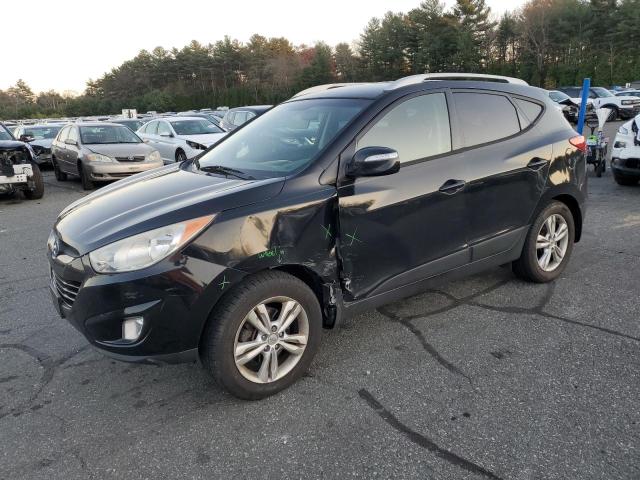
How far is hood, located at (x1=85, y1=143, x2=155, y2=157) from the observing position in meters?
11.2

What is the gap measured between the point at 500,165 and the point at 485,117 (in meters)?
0.39

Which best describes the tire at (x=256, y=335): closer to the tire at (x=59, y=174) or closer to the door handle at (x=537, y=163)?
the door handle at (x=537, y=163)

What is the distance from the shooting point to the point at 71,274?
2.81 metres

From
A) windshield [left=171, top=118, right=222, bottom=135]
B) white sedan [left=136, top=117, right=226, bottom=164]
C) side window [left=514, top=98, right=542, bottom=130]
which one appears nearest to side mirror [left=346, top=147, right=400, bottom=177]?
side window [left=514, top=98, right=542, bottom=130]

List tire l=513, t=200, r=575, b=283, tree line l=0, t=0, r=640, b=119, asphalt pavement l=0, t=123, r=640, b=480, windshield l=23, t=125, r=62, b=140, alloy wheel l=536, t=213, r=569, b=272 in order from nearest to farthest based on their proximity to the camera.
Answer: asphalt pavement l=0, t=123, r=640, b=480
tire l=513, t=200, r=575, b=283
alloy wheel l=536, t=213, r=569, b=272
windshield l=23, t=125, r=62, b=140
tree line l=0, t=0, r=640, b=119

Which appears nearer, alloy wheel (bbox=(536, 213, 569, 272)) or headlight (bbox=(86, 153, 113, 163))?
alloy wheel (bbox=(536, 213, 569, 272))

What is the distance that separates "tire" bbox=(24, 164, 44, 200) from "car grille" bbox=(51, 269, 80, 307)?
831 centimetres

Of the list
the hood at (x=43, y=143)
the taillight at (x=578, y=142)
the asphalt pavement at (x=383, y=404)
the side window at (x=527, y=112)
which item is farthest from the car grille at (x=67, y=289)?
the hood at (x=43, y=143)

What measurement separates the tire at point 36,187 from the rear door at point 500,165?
9283 mm

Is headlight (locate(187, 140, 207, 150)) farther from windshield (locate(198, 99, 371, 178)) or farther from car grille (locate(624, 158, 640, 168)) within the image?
car grille (locate(624, 158, 640, 168))

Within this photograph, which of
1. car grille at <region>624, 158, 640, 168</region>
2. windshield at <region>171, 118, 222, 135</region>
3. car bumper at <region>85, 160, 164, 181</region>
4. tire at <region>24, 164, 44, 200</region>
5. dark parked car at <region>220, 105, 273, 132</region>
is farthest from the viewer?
dark parked car at <region>220, 105, 273, 132</region>

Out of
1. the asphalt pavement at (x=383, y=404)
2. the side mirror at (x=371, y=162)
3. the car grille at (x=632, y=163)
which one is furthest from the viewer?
the car grille at (x=632, y=163)

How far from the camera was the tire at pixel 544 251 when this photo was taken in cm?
429

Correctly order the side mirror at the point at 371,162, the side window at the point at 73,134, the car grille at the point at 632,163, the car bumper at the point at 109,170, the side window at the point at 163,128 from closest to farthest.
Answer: the side mirror at the point at 371,162 → the car grille at the point at 632,163 → the car bumper at the point at 109,170 → the side window at the point at 73,134 → the side window at the point at 163,128
